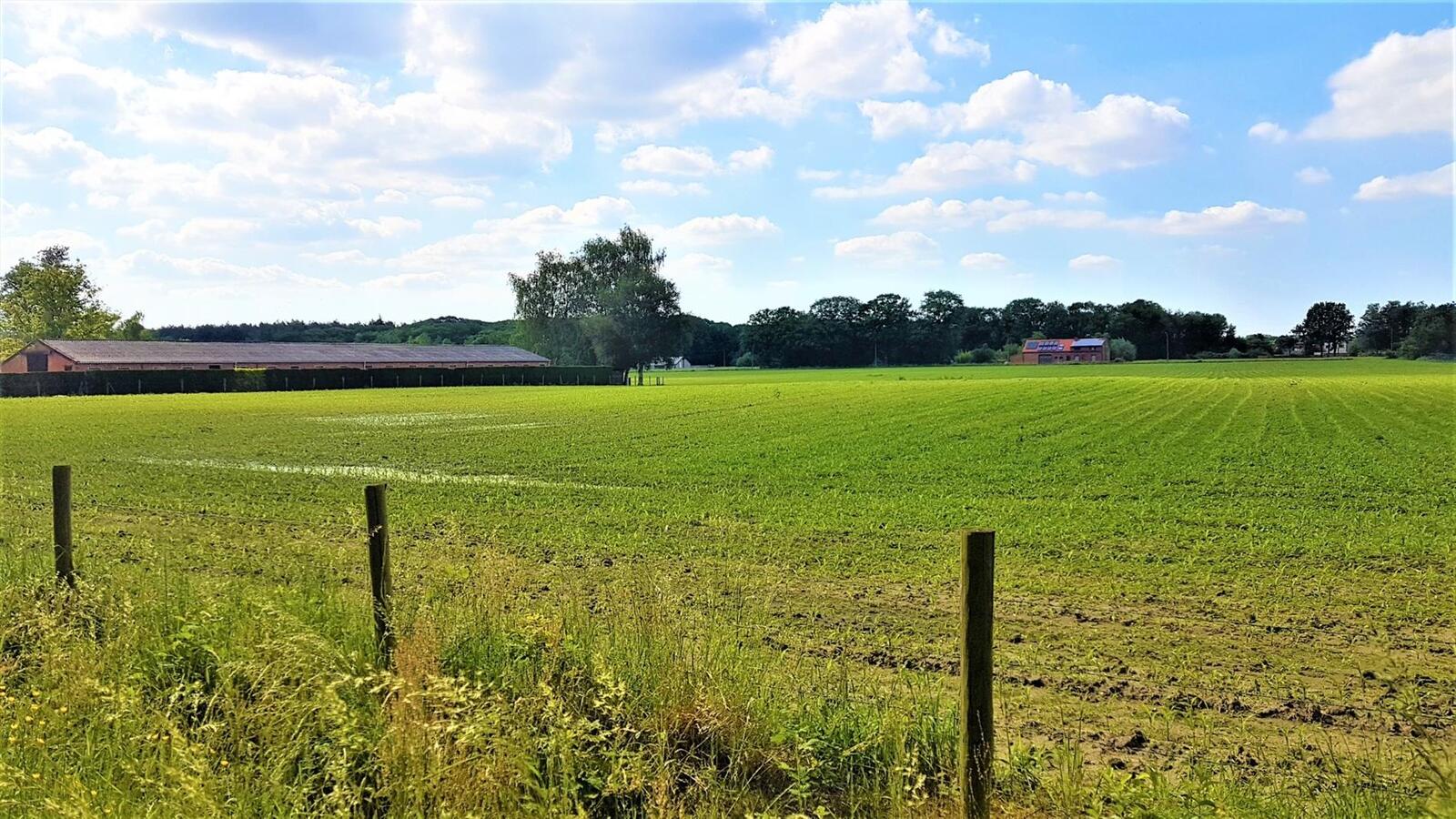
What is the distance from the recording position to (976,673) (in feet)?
13.2

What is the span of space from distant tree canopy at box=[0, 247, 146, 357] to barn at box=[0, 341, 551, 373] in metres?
15.4

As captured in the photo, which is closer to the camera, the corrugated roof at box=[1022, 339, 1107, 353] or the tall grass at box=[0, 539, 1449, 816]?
the tall grass at box=[0, 539, 1449, 816]

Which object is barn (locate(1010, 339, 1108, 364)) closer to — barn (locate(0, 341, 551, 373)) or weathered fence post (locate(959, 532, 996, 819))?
barn (locate(0, 341, 551, 373))

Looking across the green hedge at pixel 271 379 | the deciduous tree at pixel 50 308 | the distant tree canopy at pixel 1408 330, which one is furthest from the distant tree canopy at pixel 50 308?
the distant tree canopy at pixel 1408 330

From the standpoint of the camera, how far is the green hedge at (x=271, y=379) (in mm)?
60562

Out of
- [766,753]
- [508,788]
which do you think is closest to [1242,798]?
[766,753]

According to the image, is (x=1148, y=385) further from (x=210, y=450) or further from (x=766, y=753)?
(x=766, y=753)

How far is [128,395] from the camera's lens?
2320 inches

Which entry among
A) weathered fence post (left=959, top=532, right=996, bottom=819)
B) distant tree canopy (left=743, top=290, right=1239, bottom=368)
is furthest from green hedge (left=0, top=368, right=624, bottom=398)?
weathered fence post (left=959, top=532, right=996, bottom=819)

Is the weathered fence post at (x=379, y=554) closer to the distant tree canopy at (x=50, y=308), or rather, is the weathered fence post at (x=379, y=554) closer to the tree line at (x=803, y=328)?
the tree line at (x=803, y=328)

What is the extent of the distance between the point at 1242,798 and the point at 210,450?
2522 cm

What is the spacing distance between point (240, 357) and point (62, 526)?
3461 inches

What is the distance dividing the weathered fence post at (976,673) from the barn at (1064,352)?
470ft

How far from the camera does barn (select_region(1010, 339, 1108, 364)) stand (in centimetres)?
14100
